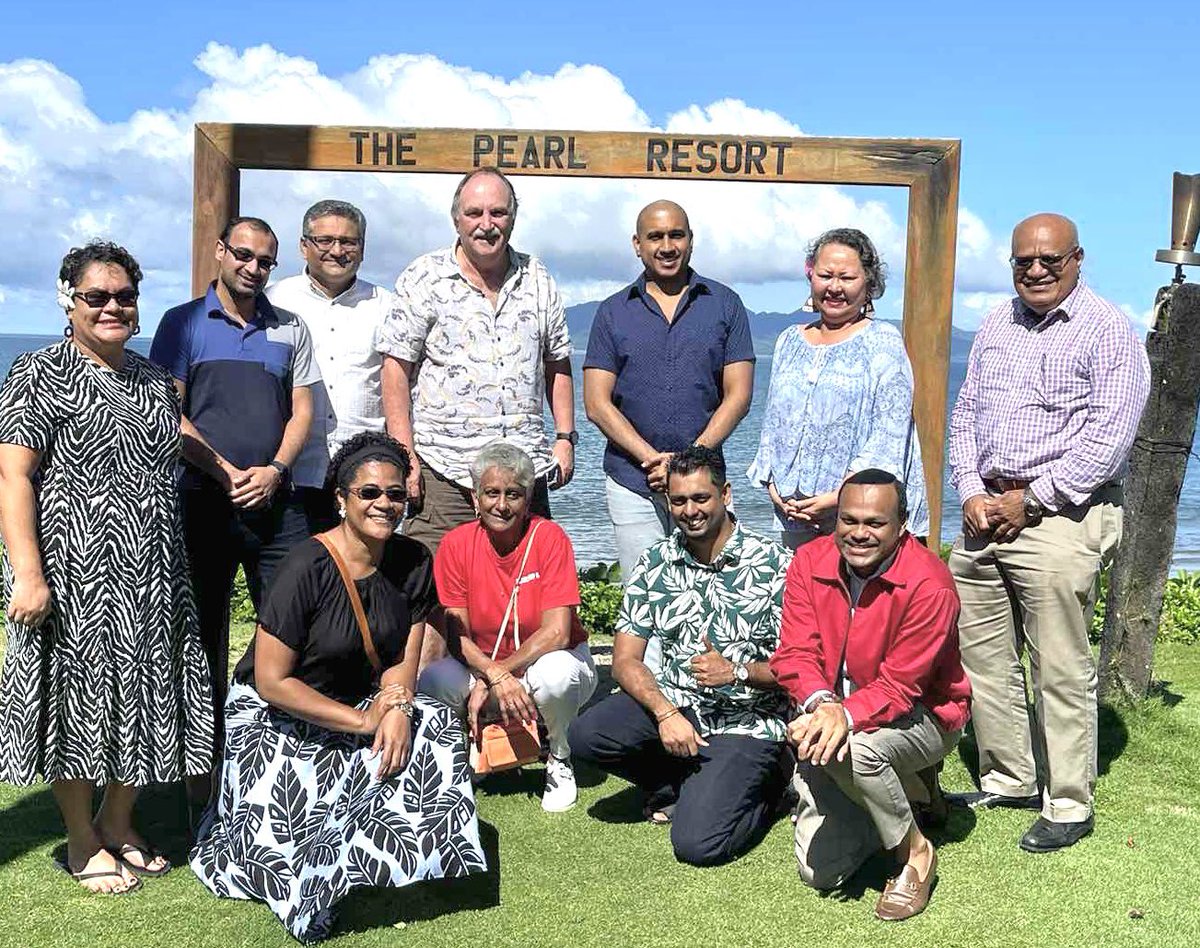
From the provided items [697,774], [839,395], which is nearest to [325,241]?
[839,395]

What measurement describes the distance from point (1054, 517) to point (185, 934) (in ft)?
10.1

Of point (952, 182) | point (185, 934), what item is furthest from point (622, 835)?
point (952, 182)

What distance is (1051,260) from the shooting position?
438cm

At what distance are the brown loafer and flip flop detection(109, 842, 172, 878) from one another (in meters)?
2.26

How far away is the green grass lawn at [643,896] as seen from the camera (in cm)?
380

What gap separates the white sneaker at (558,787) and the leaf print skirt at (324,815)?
790mm

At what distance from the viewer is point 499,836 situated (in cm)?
459

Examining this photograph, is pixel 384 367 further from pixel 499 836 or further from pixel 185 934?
pixel 185 934

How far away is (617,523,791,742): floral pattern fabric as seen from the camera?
14.8 ft

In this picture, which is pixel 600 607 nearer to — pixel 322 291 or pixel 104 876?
pixel 322 291

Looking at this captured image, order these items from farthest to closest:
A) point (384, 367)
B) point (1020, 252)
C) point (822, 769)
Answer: point (384, 367) → point (1020, 252) → point (822, 769)

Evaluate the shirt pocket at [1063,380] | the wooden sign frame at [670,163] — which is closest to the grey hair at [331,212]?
the wooden sign frame at [670,163]

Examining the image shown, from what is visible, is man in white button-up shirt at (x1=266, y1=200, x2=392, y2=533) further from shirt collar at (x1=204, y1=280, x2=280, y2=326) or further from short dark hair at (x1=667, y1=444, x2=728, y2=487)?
short dark hair at (x1=667, y1=444, x2=728, y2=487)

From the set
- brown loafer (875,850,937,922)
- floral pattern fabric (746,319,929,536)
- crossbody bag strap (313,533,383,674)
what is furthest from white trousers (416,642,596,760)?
brown loafer (875,850,937,922)
